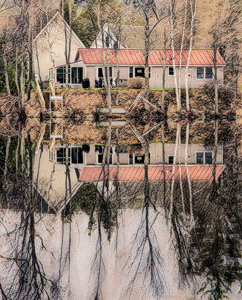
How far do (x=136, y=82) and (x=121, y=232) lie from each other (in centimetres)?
3617

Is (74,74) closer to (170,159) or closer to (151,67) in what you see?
(151,67)

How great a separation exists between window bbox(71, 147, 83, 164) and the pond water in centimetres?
165

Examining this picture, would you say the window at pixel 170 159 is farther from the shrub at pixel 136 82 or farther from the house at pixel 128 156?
the shrub at pixel 136 82

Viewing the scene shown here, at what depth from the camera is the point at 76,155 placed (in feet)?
52.5

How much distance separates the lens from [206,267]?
499cm

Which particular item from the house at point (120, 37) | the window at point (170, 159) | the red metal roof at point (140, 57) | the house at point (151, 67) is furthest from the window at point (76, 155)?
the house at point (151, 67)

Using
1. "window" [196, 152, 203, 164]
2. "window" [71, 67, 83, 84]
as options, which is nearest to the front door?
"window" [71, 67, 83, 84]

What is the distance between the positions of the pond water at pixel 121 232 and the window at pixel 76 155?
64.9 inches

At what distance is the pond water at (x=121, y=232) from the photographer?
15.5 ft

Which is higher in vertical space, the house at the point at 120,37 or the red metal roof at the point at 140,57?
the house at the point at 120,37

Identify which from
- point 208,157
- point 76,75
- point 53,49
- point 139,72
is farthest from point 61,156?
point 53,49

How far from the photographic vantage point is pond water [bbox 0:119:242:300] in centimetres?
471

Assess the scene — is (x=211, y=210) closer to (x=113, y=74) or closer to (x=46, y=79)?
(x=113, y=74)

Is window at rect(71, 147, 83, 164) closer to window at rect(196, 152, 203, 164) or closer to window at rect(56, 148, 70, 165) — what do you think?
window at rect(56, 148, 70, 165)
